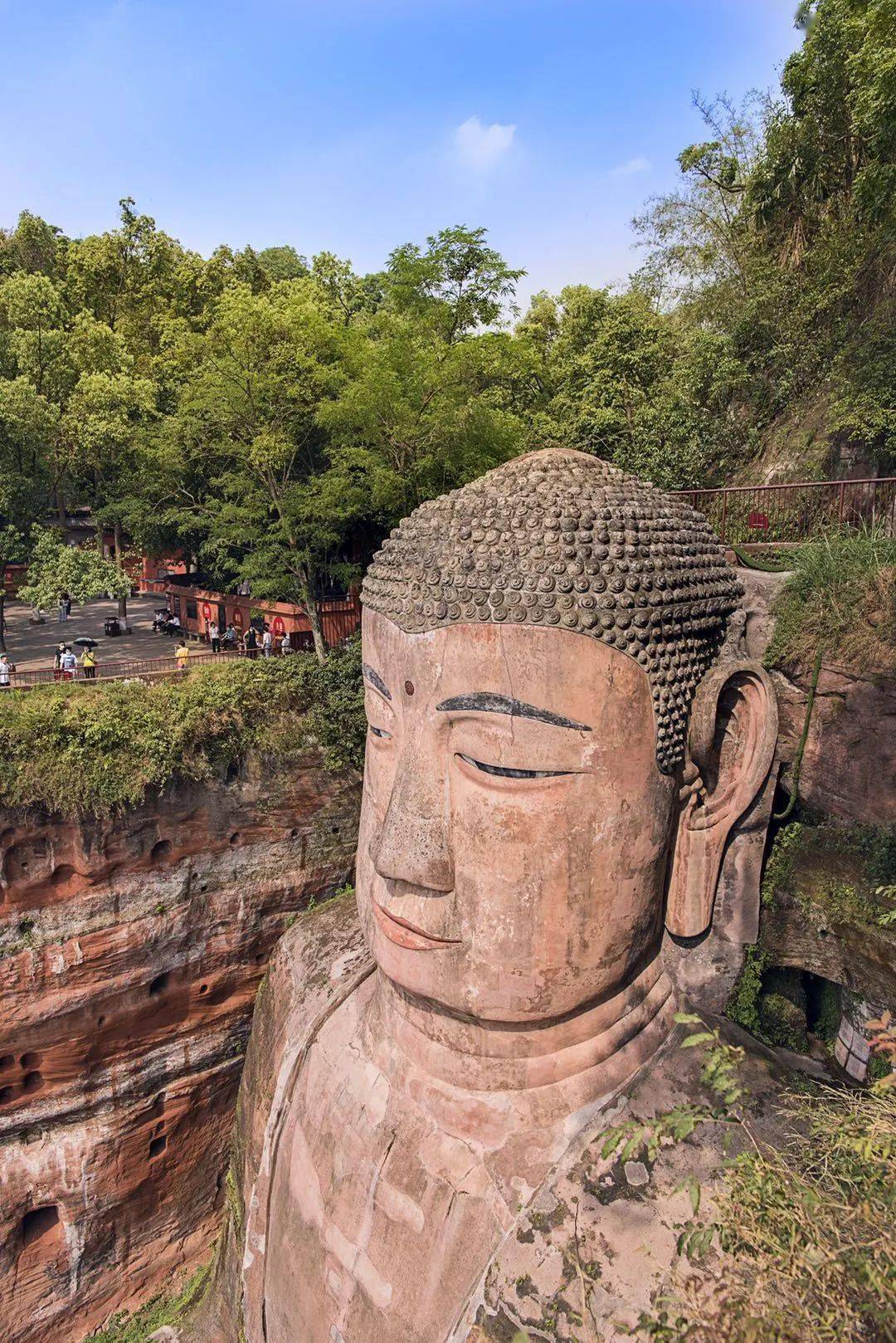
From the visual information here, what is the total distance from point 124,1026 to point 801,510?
1035 centimetres

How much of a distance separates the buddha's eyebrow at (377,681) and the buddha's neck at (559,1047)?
1630mm

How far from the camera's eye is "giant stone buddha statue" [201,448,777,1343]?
3.64 meters

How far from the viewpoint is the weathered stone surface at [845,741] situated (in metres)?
4.81

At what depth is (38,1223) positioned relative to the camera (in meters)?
9.75

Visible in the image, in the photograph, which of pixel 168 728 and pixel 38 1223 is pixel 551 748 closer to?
pixel 168 728

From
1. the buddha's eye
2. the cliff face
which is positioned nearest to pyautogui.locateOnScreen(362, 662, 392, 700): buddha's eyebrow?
the buddha's eye

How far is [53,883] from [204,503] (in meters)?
10.1

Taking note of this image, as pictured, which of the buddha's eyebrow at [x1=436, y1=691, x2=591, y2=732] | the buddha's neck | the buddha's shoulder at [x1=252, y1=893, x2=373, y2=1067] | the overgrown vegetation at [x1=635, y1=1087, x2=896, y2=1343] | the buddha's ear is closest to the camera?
the overgrown vegetation at [x1=635, y1=1087, x2=896, y2=1343]

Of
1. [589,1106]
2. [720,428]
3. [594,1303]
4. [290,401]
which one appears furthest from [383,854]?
[720,428]

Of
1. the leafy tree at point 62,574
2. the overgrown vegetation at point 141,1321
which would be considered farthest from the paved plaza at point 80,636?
the overgrown vegetation at point 141,1321

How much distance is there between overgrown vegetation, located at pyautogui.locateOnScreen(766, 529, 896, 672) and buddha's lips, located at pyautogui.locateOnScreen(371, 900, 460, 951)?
2.83 meters

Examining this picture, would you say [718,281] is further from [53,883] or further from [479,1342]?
[479,1342]

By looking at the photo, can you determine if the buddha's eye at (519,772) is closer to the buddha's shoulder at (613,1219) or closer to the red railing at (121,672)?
the buddha's shoulder at (613,1219)

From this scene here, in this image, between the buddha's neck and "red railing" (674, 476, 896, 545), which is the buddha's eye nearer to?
the buddha's neck
